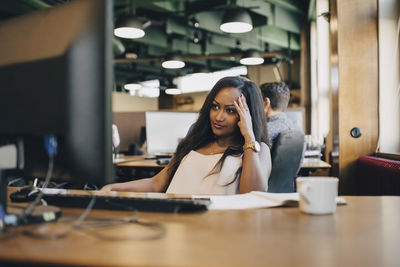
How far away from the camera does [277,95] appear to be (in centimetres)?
292

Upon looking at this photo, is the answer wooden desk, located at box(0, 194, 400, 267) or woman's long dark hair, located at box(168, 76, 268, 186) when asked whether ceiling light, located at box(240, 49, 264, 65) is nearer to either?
woman's long dark hair, located at box(168, 76, 268, 186)

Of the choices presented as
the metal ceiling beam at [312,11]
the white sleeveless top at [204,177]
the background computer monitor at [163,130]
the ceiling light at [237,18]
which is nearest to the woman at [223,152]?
the white sleeveless top at [204,177]

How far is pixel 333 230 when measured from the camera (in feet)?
2.39

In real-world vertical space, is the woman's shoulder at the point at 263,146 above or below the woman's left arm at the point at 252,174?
above

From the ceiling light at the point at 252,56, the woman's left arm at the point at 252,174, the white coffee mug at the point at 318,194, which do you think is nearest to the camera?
the white coffee mug at the point at 318,194

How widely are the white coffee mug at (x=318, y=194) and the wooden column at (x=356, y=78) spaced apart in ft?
6.07

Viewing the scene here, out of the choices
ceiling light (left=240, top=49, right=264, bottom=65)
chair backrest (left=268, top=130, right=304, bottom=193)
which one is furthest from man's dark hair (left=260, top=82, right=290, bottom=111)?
ceiling light (left=240, top=49, right=264, bottom=65)

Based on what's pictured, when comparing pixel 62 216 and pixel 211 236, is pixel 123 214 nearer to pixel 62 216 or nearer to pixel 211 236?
pixel 62 216

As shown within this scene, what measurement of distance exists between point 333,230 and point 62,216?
0.60 meters

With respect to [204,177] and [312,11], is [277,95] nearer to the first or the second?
[204,177]

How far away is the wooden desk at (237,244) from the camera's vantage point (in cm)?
55

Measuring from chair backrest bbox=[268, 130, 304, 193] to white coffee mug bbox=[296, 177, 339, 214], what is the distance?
1267 mm

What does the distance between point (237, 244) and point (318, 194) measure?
325mm

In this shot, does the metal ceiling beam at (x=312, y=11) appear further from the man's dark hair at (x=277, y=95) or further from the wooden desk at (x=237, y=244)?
the wooden desk at (x=237, y=244)
